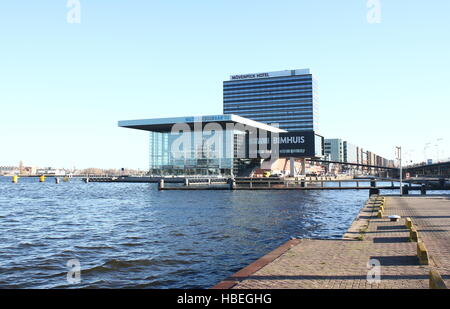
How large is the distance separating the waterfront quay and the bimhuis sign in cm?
12985

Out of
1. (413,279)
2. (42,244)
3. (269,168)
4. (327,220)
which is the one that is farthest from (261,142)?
(413,279)

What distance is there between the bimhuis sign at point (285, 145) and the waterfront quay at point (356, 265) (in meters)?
130

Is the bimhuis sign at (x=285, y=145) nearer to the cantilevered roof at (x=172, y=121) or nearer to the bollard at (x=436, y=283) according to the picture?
the cantilevered roof at (x=172, y=121)

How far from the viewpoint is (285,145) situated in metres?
152

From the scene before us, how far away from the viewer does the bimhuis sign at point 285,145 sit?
149250 mm

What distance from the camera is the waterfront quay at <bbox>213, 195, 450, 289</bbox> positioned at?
10.9 meters

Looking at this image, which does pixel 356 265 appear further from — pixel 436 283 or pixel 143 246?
pixel 143 246

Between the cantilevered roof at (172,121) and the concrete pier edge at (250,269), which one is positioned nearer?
the concrete pier edge at (250,269)

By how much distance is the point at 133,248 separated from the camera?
20.8 meters

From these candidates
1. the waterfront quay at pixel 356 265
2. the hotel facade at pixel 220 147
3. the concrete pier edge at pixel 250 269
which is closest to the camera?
the waterfront quay at pixel 356 265

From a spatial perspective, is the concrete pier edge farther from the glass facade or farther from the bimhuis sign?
the bimhuis sign

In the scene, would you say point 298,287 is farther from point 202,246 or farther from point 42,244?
point 42,244

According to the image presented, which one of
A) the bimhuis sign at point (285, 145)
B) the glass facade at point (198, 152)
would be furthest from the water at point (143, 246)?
the bimhuis sign at point (285, 145)

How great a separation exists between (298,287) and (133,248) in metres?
12.2
